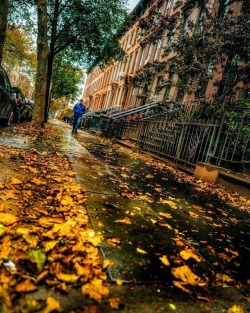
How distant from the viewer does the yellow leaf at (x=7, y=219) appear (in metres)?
1.74

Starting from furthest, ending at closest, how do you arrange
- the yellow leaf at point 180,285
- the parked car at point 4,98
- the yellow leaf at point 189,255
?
the parked car at point 4,98
the yellow leaf at point 189,255
the yellow leaf at point 180,285

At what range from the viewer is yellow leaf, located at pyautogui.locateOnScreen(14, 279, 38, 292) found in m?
1.17

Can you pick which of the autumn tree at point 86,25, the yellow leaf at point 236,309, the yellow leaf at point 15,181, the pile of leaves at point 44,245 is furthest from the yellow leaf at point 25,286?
the autumn tree at point 86,25

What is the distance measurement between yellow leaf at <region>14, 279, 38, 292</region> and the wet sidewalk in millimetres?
404

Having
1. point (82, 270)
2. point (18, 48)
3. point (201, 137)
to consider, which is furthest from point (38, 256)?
point (18, 48)

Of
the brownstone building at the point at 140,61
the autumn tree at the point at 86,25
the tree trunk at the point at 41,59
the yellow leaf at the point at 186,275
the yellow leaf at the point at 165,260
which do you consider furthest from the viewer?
the brownstone building at the point at 140,61

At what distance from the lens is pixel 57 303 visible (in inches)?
44.5

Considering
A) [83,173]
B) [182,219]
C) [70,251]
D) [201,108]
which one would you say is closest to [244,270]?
[182,219]

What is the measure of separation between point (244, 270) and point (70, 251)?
52.4 inches

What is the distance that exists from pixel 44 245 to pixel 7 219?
1.36 feet

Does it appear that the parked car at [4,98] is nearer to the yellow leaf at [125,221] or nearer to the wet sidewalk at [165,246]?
the wet sidewalk at [165,246]

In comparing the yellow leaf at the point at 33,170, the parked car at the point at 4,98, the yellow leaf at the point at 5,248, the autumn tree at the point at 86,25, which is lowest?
the yellow leaf at the point at 5,248

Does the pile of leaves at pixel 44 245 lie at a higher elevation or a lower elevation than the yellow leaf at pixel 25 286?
higher

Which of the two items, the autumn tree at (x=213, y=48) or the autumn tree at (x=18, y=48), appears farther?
the autumn tree at (x=18, y=48)
